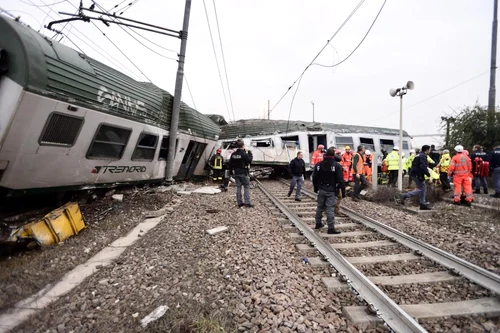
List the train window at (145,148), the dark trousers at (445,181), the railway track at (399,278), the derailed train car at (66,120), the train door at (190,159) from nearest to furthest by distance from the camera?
the railway track at (399,278)
the derailed train car at (66,120)
the train window at (145,148)
the dark trousers at (445,181)
the train door at (190,159)

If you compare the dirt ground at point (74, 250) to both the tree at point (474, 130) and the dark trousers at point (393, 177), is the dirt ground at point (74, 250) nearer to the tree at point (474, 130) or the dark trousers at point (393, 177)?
the dark trousers at point (393, 177)

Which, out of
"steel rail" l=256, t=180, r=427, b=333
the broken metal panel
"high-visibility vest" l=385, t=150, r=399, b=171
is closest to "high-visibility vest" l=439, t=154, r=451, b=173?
"high-visibility vest" l=385, t=150, r=399, b=171

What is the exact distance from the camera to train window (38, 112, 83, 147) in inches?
188

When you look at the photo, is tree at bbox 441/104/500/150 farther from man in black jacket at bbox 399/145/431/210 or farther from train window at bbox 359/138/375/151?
man in black jacket at bbox 399/145/431/210

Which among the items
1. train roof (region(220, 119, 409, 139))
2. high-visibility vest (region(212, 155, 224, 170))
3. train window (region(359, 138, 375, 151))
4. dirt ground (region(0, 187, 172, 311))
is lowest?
dirt ground (region(0, 187, 172, 311))

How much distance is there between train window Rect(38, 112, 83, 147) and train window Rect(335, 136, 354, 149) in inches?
505

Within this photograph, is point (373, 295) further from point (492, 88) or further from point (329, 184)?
point (492, 88)

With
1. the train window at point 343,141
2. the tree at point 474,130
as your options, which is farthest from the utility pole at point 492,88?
the train window at point 343,141

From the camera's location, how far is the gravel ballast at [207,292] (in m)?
2.41

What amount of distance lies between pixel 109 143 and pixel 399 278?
21.0 ft

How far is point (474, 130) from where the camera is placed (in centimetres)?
1255

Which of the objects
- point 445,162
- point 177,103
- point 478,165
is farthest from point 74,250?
point 478,165

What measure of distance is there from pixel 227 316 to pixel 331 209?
3.07 metres

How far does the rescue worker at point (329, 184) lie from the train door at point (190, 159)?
698 centimetres
